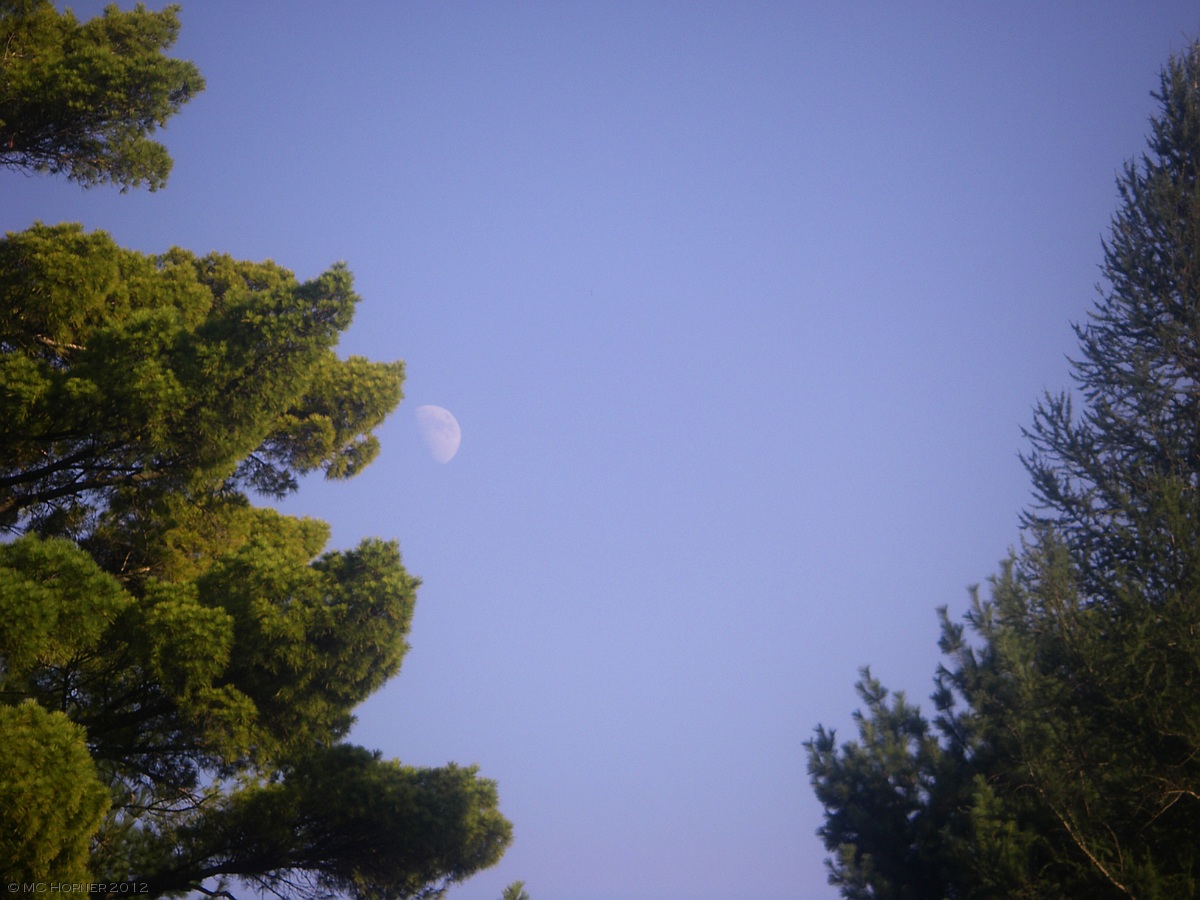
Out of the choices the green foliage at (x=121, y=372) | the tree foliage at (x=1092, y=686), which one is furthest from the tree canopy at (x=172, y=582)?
the tree foliage at (x=1092, y=686)

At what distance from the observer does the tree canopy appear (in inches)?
347

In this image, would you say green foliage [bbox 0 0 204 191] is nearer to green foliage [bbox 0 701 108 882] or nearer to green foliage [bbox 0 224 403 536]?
green foliage [bbox 0 224 403 536]

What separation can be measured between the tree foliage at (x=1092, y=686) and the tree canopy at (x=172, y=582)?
631cm

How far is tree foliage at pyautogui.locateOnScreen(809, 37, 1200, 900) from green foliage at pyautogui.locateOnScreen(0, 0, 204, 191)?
14.9m

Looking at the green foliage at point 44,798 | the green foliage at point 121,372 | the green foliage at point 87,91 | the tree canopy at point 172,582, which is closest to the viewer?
the green foliage at point 44,798

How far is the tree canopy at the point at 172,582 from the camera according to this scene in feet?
28.9

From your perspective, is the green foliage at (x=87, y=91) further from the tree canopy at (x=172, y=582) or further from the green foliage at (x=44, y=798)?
the green foliage at (x=44, y=798)

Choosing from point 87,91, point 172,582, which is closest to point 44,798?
Result: point 172,582

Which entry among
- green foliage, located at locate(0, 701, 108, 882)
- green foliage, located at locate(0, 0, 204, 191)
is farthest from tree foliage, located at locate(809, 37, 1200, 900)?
green foliage, located at locate(0, 0, 204, 191)

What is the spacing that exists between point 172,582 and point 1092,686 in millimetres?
11706

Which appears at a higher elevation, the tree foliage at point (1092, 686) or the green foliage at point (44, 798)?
the tree foliage at point (1092, 686)

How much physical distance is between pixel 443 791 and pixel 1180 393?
1282cm

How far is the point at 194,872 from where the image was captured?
408 inches

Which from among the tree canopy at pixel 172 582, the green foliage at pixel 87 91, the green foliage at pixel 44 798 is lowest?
the green foliage at pixel 44 798
